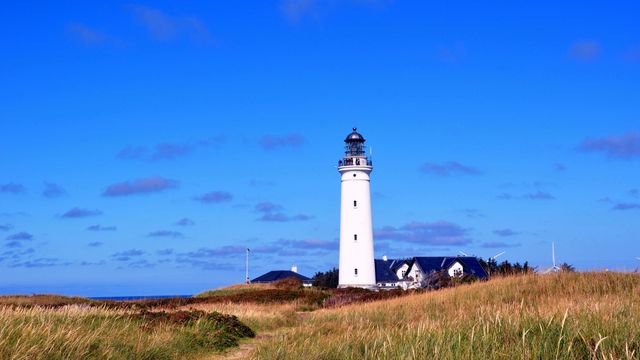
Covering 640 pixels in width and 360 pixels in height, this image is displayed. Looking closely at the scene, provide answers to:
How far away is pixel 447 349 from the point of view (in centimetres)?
859

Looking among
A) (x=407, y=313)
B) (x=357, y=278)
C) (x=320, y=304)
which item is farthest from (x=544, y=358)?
(x=357, y=278)

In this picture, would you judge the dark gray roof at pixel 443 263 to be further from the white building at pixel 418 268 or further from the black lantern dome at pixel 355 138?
the black lantern dome at pixel 355 138

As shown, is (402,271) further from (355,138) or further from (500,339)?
(500,339)

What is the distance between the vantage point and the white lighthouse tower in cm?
5403

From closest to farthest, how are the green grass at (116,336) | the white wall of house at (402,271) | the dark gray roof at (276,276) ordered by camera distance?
the green grass at (116,336) < the white wall of house at (402,271) < the dark gray roof at (276,276)

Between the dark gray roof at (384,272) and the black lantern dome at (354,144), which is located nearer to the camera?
the black lantern dome at (354,144)

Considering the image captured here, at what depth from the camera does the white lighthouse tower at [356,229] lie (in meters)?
54.0

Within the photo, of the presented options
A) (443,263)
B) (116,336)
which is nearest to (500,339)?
(116,336)

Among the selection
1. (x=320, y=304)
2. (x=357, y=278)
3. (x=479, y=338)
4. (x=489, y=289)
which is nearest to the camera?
(x=479, y=338)

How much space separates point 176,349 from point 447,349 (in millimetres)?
6363

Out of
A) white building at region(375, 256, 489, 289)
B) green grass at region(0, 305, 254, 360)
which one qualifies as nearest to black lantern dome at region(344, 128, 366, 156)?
white building at region(375, 256, 489, 289)

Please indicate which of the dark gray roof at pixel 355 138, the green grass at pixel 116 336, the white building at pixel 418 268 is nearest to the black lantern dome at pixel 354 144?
the dark gray roof at pixel 355 138

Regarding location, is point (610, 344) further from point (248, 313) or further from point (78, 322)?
point (248, 313)

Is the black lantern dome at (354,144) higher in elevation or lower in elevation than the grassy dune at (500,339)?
higher
